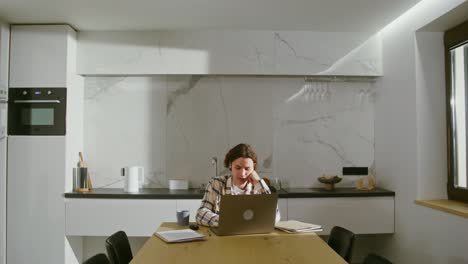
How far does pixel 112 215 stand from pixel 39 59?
158 centimetres

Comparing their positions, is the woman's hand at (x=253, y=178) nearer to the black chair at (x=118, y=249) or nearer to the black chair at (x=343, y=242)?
the black chair at (x=343, y=242)

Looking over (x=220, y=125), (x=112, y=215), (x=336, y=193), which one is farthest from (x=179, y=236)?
(x=220, y=125)

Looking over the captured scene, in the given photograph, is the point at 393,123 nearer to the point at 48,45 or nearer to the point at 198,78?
the point at 198,78

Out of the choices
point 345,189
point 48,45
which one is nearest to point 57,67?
point 48,45

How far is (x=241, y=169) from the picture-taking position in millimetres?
3232

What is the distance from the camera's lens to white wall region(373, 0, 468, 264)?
3.50m

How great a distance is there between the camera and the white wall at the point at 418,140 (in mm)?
3500

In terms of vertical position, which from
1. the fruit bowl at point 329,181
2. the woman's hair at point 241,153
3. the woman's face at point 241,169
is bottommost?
the fruit bowl at point 329,181

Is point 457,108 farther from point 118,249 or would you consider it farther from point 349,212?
point 118,249

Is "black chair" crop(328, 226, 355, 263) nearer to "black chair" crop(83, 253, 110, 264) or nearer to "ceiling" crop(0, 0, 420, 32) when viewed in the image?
"black chair" crop(83, 253, 110, 264)

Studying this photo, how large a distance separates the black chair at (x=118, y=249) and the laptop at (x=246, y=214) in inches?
22.7

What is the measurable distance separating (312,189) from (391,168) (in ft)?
2.55

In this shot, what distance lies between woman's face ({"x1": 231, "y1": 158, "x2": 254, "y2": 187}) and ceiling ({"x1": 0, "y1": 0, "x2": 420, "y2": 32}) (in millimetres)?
1287

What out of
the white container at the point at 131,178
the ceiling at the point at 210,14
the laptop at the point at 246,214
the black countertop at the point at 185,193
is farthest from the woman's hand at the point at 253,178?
the white container at the point at 131,178
